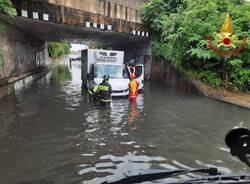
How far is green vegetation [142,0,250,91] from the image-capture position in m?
17.4

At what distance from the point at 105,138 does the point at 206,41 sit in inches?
441

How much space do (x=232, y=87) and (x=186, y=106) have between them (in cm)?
480

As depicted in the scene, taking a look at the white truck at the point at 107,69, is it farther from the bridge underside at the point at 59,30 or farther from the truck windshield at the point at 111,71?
the bridge underside at the point at 59,30

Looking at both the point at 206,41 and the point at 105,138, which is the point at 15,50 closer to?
the point at 206,41

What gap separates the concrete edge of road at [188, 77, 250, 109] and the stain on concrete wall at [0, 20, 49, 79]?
41.5 feet

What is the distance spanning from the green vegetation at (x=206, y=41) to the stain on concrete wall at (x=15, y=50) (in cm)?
1148

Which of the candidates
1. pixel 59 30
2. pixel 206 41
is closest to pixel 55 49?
pixel 59 30

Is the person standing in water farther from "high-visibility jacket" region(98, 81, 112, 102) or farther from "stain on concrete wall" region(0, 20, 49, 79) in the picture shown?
"stain on concrete wall" region(0, 20, 49, 79)

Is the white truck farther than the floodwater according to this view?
Yes

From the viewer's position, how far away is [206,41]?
17.6 meters

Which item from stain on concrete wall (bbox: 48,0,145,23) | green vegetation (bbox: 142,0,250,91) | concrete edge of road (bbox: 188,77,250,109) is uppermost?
stain on concrete wall (bbox: 48,0,145,23)

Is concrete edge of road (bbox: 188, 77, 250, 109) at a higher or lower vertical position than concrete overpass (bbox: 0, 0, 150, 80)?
lower

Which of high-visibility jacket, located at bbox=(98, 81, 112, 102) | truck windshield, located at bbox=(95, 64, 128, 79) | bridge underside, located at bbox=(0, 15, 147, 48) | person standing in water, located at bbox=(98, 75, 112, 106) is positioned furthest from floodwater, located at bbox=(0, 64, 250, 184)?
bridge underside, located at bbox=(0, 15, 147, 48)

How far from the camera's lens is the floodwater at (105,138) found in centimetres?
666
